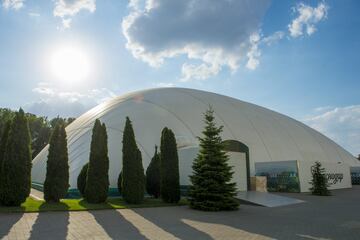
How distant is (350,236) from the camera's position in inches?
288

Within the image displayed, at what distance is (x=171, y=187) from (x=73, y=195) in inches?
238

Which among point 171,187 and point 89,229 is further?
point 171,187

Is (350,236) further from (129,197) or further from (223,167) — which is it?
(129,197)

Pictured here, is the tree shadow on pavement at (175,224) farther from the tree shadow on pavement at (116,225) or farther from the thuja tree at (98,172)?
the thuja tree at (98,172)

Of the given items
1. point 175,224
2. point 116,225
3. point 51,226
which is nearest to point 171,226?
point 175,224

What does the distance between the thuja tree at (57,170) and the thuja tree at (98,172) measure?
98 centimetres

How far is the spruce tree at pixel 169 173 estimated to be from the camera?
13883 mm

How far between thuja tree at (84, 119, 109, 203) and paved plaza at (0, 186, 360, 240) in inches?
75.9

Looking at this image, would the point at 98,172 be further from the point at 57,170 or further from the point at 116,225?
the point at 116,225

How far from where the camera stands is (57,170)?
1270cm

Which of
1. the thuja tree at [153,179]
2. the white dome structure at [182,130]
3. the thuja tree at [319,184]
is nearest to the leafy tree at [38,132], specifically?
the white dome structure at [182,130]

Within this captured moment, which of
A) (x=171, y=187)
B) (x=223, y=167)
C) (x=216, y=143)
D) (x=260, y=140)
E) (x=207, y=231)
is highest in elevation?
(x=260, y=140)

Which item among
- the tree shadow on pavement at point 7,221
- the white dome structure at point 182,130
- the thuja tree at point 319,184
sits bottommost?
the tree shadow on pavement at point 7,221

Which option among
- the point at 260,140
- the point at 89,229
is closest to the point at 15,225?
the point at 89,229
